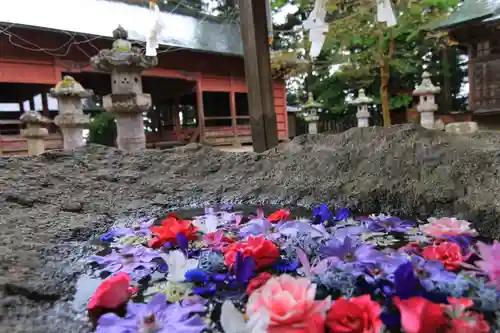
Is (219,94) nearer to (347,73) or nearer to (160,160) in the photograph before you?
(347,73)

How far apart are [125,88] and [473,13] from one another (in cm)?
731

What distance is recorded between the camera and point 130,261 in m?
0.84

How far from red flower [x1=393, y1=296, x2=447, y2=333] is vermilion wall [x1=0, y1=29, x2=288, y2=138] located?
25.3 feet

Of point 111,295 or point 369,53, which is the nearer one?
point 111,295

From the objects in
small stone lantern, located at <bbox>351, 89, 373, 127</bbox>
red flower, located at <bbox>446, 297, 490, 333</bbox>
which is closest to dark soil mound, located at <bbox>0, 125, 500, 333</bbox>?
red flower, located at <bbox>446, 297, 490, 333</bbox>

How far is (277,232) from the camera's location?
3.12 feet

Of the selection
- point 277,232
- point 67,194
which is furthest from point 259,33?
point 277,232

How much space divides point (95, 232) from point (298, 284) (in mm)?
875

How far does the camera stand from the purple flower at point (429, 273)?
59 centimetres

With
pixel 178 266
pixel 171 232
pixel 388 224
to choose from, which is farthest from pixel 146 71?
pixel 178 266

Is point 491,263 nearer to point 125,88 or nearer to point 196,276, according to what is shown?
point 196,276

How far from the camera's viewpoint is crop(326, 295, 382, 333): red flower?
476 millimetres

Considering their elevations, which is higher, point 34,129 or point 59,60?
point 59,60

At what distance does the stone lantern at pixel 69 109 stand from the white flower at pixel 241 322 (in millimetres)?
5378
